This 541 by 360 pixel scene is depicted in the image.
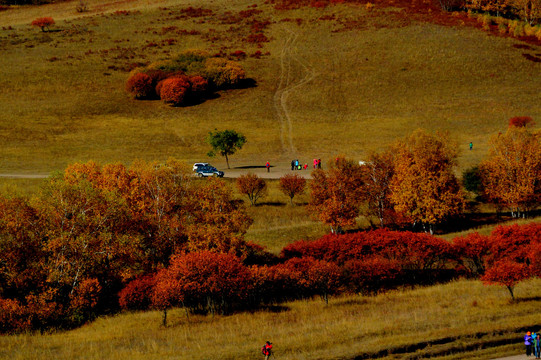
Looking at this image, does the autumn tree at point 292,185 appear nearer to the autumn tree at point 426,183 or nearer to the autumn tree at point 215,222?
the autumn tree at point 426,183

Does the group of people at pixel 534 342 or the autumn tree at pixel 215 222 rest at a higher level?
the group of people at pixel 534 342

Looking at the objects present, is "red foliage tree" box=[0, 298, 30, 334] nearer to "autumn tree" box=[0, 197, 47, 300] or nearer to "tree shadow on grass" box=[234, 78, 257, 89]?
"autumn tree" box=[0, 197, 47, 300]

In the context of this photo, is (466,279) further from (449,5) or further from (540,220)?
(449,5)

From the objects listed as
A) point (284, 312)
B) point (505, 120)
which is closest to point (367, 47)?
point (505, 120)

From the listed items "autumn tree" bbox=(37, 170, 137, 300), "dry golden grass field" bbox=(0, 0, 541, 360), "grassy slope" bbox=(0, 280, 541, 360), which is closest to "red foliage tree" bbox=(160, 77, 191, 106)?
"dry golden grass field" bbox=(0, 0, 541, 360)

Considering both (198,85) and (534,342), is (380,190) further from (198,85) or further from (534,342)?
(198,85)

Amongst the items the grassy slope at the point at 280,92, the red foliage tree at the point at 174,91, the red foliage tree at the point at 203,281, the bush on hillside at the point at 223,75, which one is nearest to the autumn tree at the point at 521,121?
the grassy slope at the point at 280,92

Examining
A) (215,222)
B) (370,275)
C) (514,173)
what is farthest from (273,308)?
(514,173)
